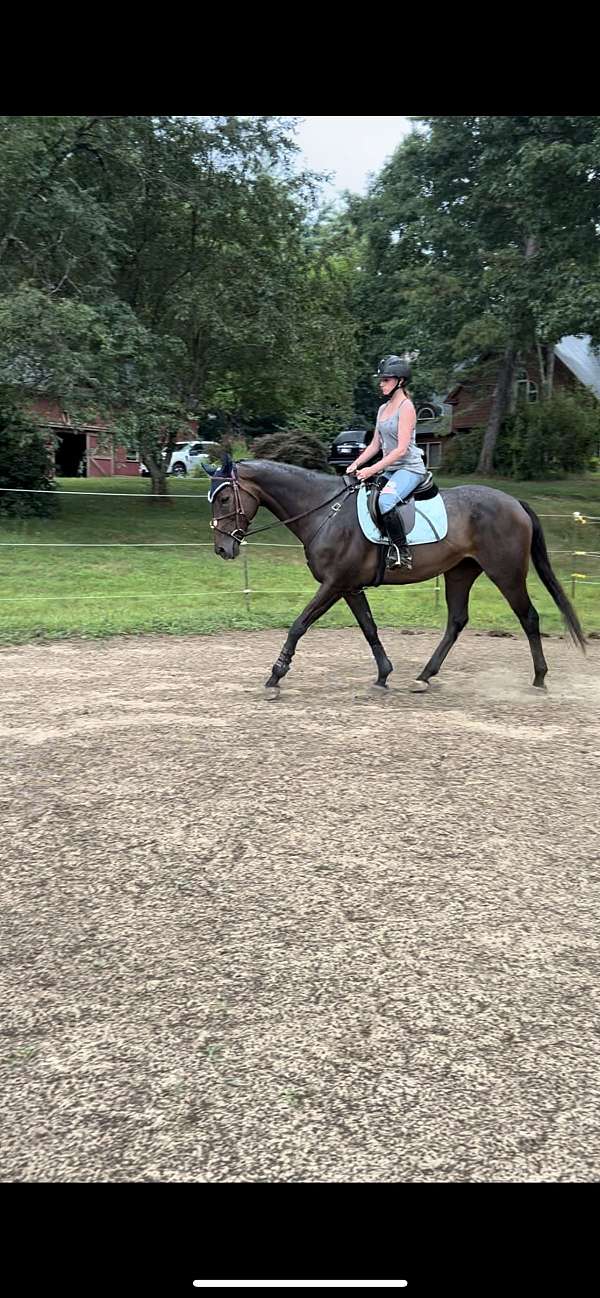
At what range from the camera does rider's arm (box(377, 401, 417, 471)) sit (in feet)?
22.7

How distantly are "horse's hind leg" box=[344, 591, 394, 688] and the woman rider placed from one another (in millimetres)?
531

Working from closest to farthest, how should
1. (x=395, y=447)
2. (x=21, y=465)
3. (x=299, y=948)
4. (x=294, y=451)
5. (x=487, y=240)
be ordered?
(x=299, y=948) < (x=395, y=447) < (x=294, y=451) < (x=21, y=465) < (x=487, y=240)

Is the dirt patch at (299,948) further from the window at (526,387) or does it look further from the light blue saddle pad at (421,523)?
the window at (526,387)

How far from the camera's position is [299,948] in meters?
3.32

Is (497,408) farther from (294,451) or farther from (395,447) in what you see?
(395,447)

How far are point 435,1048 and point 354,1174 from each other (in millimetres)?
599

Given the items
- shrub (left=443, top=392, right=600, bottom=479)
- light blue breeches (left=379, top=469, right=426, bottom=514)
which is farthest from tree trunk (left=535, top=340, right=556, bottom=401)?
light blue breeches (left=379, top=469, right=426, bottom=514)

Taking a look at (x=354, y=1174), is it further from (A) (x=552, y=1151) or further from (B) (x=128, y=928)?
(B) (x=128, y=928)

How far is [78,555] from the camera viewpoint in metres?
15.3

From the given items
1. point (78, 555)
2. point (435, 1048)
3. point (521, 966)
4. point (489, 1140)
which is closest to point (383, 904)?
point (521, 966)

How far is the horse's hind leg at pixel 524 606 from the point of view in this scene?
7.59 metres

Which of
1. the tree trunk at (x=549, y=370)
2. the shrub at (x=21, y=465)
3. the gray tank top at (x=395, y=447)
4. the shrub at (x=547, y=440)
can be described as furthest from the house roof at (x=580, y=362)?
the gray tank top at (x=395, y=447)

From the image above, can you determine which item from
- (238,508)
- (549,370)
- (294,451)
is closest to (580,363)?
(549,370)

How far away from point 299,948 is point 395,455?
455 cm
